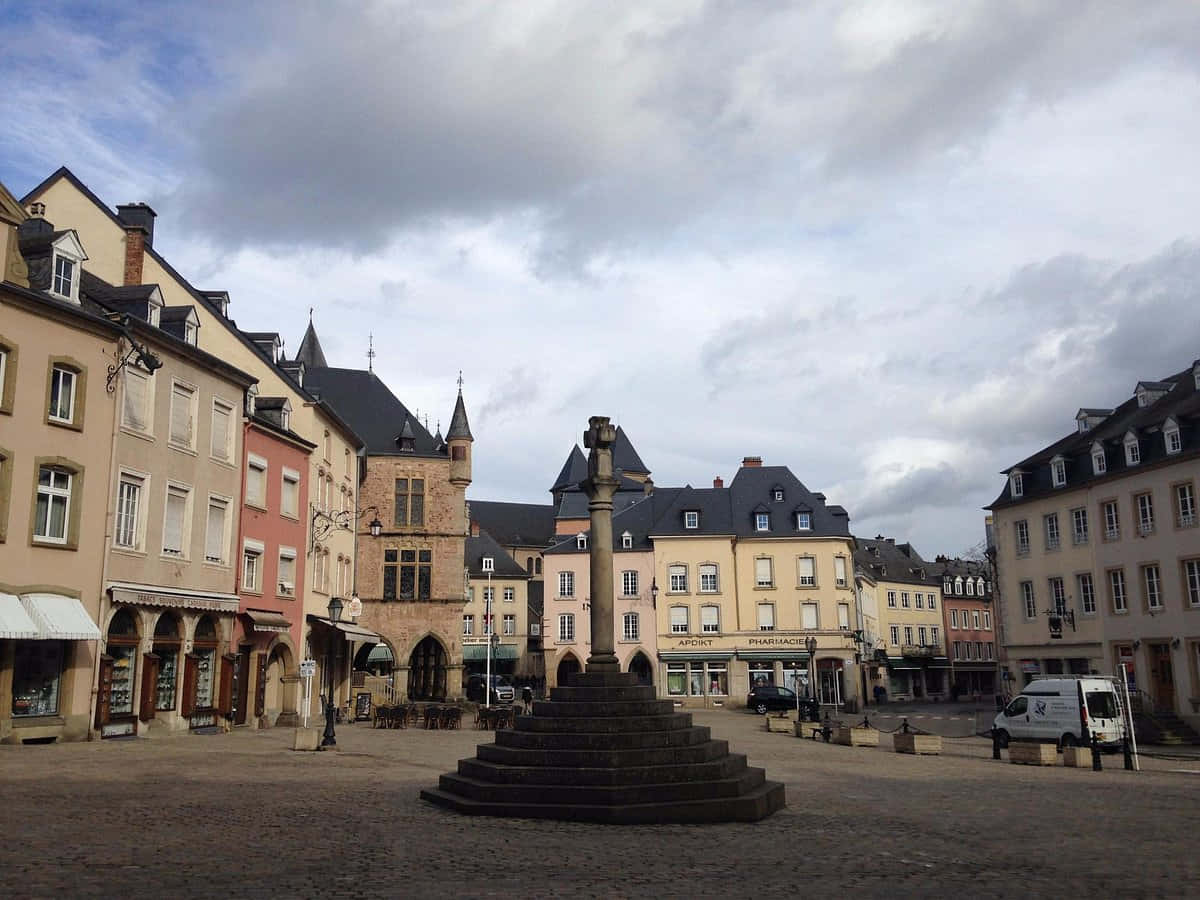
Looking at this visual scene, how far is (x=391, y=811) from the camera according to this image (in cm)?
1230

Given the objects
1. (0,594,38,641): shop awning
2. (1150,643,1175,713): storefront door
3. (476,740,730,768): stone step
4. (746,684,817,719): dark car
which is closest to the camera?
(476,740,730,768): stone step

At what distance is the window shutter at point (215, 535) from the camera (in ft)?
86.9

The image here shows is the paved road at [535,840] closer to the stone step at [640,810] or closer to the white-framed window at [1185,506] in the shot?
the stone step at [640,810]

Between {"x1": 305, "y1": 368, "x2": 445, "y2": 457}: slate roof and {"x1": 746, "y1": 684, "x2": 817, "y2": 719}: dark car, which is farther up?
{"x1": 305, "y1": 368, "x2": 445, "y2": 457}: slate roof

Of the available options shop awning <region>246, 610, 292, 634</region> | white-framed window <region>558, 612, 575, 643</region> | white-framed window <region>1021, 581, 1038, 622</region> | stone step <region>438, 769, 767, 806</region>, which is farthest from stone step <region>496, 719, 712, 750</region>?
white-framed window <region>558, 612, 575, 643</region>

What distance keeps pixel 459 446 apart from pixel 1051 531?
87.8 feet

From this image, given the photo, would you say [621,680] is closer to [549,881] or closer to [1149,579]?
[549,881]

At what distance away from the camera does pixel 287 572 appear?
31.6 meters

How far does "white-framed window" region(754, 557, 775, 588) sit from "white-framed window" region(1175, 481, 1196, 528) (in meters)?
23.0

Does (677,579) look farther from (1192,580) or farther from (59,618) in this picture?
(59,618)

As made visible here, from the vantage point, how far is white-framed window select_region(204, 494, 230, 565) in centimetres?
2645

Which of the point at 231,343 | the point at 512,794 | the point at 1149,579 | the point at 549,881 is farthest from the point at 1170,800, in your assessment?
Result: the point at 231,343

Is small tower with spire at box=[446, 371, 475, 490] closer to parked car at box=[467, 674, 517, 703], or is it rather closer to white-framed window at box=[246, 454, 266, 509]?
parked car at box=[467, 674, 517, 703]

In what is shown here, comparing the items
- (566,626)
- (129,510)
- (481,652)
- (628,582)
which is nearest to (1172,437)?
(628,582)
